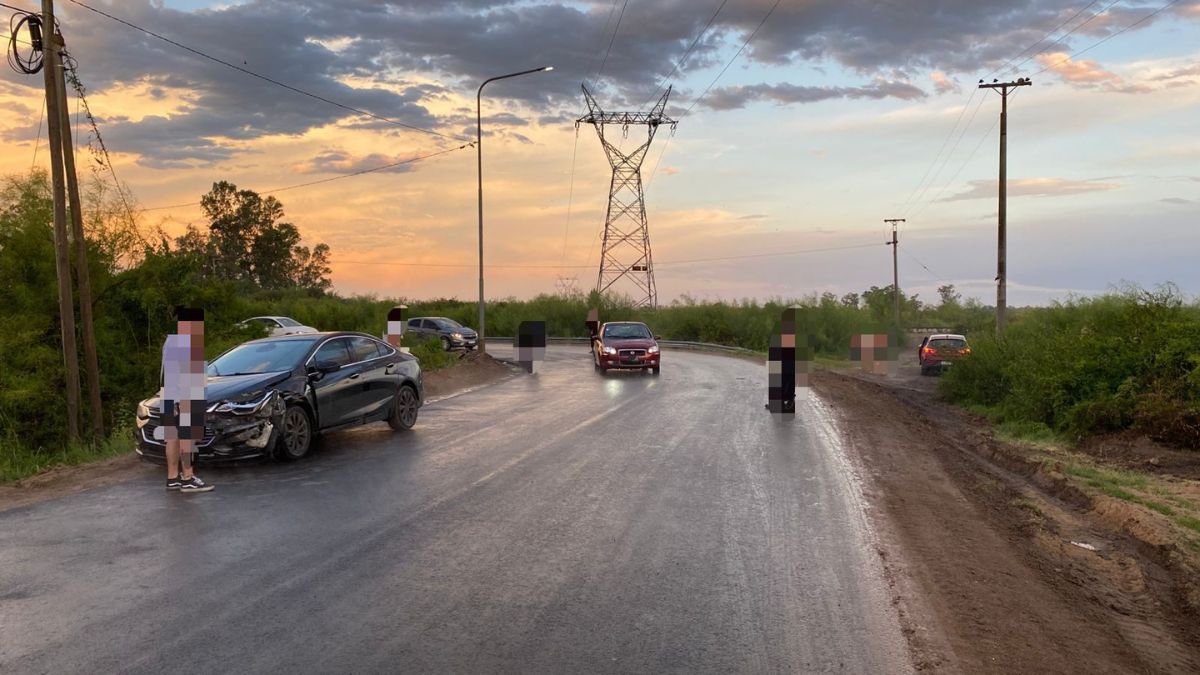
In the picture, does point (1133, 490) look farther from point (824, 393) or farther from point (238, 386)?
point (824, 393)

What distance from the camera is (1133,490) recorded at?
10156 mm

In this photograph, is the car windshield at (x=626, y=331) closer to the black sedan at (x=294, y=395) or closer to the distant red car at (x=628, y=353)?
the distant red car at (x=628, y=353)

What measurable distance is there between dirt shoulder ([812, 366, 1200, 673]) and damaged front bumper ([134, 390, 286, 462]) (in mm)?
7114

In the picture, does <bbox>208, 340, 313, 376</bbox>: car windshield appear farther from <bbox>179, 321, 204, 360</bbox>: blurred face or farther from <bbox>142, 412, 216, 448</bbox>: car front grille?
<bbox>179, 321, 204, 360</bbox>: blurred face

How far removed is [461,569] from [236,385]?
5741 millimetres

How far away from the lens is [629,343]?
28.2 metres

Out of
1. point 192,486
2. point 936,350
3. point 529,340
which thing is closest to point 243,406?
point 192,486

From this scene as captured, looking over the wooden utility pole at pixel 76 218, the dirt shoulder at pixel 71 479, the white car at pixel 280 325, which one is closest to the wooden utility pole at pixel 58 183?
the wooden utility pole at pixel 76 218

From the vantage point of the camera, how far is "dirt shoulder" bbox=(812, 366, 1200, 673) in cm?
505

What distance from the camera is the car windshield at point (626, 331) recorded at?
95.9 ft

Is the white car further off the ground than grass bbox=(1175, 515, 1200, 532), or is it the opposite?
the white car

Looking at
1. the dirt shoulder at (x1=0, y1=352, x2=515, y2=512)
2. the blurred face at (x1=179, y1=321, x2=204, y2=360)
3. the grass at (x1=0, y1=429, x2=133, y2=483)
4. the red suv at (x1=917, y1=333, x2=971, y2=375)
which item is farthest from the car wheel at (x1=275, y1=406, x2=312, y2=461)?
the red suv at (x1=917, y1=333, x2=971, y2=375)

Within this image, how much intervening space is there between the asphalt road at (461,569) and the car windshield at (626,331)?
17.4m

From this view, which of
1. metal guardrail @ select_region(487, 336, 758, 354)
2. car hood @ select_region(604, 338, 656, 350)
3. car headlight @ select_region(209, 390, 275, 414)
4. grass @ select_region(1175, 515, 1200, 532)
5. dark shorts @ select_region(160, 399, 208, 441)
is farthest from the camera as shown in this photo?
metal guardrail @ select_region(487, 336, 758, 354)
